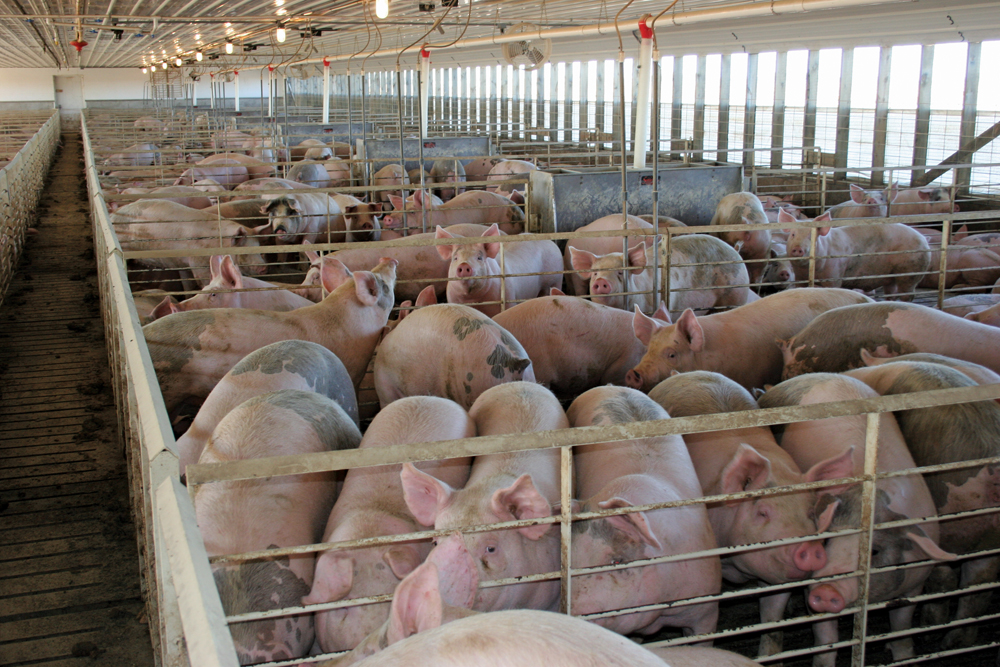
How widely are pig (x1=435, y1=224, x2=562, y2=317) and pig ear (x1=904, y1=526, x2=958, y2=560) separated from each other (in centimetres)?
246

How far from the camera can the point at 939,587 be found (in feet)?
8.88

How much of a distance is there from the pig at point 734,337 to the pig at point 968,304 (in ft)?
3.09

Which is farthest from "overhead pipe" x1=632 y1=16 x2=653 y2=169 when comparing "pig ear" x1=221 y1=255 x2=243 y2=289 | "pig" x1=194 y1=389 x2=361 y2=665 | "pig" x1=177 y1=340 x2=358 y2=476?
"pig" x1=194 y1=389 x2=361 y2=665

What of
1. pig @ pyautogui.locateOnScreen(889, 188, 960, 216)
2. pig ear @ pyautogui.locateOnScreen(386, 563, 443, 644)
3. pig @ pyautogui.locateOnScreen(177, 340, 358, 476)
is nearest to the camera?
pig ear @ pyautogui.locateOnScreen(386, 563, 443, 644)

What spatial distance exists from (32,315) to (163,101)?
2762cm

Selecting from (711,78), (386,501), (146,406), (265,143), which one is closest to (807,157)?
(711,78)

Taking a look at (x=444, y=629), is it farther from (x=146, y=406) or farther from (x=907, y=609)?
(x=907, y=609)

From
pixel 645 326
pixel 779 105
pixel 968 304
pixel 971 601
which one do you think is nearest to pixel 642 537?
pixel 971 601

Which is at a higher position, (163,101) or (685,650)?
(163,101)

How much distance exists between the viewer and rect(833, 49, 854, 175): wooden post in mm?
12961

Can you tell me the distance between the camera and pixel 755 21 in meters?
13.2

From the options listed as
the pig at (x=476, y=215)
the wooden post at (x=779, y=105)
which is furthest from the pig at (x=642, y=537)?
the wooden post at (x=779, y=105)

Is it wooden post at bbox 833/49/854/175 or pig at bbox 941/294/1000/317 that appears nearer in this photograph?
pig at bbox 941/294/1000/317

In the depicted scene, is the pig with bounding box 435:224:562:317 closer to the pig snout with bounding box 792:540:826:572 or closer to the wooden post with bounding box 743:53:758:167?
the pig snout with bounding box 792:540:826:572
